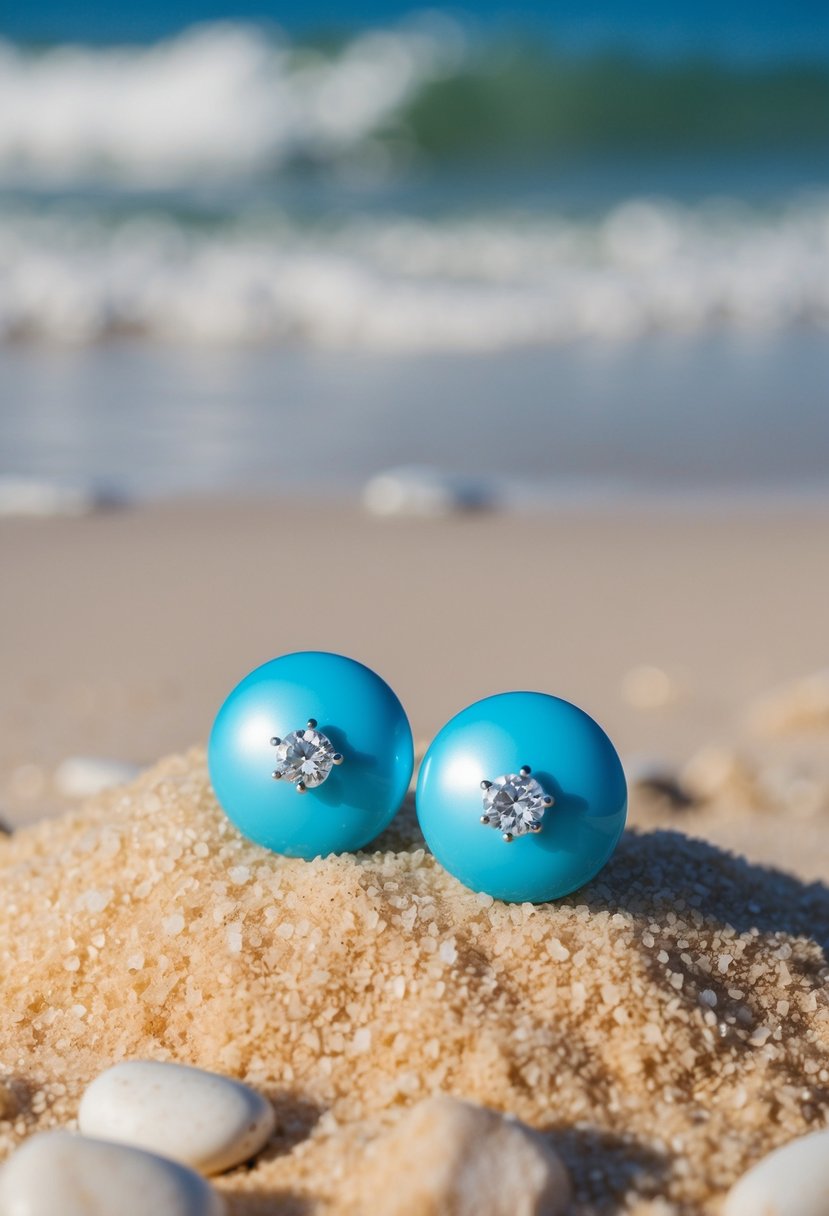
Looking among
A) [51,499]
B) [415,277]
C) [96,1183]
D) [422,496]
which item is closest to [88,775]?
[96,1183]

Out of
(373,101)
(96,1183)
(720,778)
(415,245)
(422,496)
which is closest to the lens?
(96,1183)

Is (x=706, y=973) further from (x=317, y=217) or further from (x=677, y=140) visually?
(x=677, y=140)

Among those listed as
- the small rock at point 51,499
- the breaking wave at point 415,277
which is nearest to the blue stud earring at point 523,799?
the small rock at point 51,499

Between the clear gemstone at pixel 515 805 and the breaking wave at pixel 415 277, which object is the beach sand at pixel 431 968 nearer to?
the clear gemstone at pixel 515 805

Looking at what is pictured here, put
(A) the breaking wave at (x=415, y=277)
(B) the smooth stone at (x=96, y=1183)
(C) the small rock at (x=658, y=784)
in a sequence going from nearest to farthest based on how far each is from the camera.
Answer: (B) the smooth stone at (x=96, y=1183), (C) the small rock at (x=658, y=784), (A) the breaking wave at (x=415, y=277)

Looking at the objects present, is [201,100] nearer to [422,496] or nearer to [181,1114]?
[422,496]

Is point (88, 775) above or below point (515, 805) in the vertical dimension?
below

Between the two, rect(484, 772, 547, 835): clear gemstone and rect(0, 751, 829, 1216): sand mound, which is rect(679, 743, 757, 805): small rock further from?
rect(484, 772, 547, 835): clear gemstone
